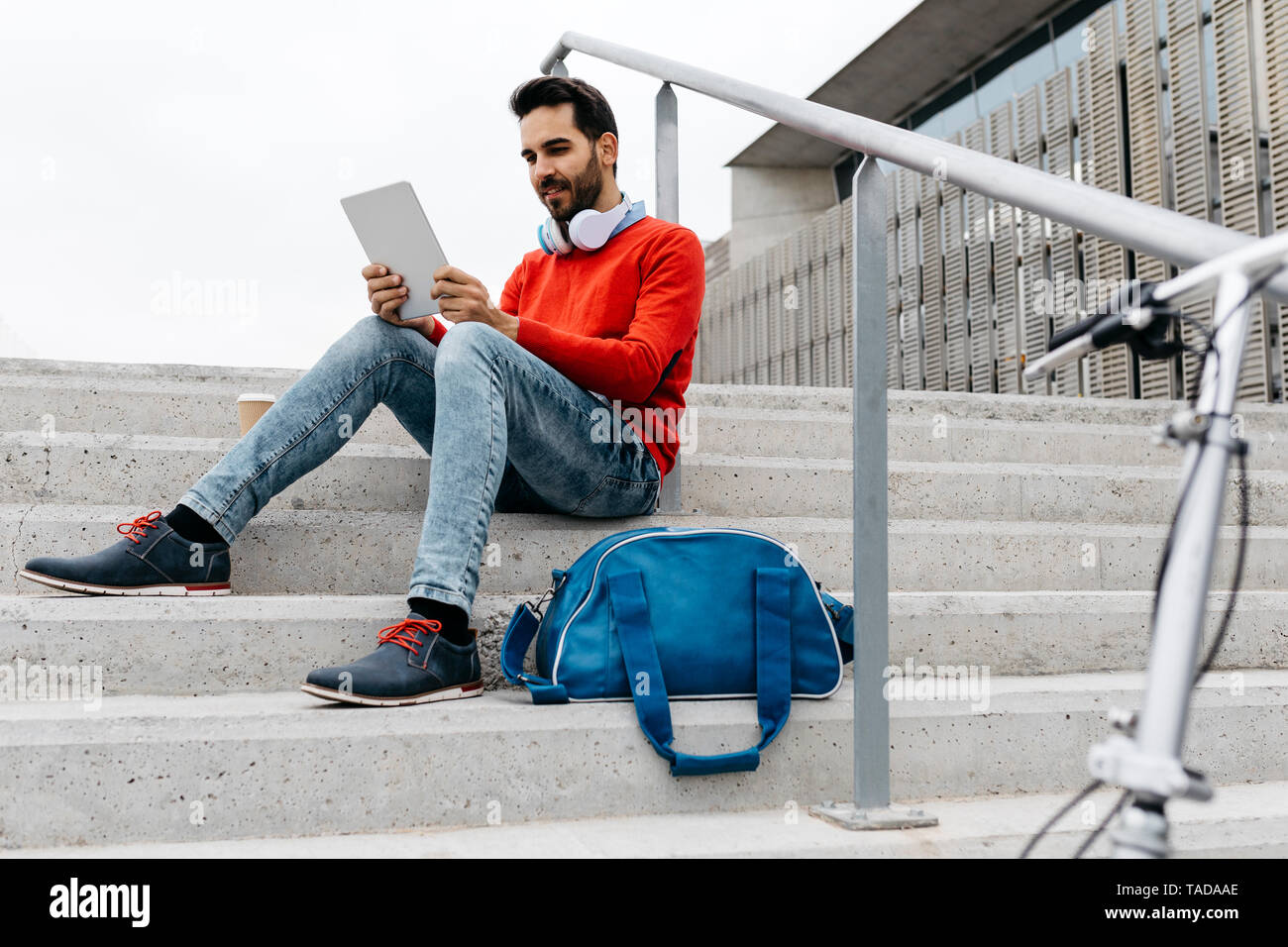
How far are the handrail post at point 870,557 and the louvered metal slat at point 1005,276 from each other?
20.1 feet

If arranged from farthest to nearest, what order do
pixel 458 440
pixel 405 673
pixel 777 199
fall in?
pixel 777 199 < pixel 458 440 < pixel 405 673

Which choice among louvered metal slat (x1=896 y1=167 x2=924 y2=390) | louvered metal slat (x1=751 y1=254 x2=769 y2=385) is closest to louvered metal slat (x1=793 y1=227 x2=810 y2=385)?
louvered metal slat (x1=751 y1=254 x2=769 y2=385)

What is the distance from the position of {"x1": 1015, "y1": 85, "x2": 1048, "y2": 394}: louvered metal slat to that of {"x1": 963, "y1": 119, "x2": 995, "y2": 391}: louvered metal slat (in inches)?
16.4

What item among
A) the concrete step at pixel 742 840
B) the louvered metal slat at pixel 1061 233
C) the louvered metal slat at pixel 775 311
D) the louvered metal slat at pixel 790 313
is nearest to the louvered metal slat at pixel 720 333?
the louvered metal slat at pixel 775 311

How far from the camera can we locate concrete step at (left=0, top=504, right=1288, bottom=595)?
5.86 ft

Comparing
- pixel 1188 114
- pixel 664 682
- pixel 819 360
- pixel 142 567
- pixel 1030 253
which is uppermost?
pixel 1188 114

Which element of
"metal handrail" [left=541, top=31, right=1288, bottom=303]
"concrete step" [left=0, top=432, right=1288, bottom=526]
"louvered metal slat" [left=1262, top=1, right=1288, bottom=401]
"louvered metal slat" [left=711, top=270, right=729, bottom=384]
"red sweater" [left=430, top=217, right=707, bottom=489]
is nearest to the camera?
"metal handrail" [left=541, top=31, right=1288, bottom=303]

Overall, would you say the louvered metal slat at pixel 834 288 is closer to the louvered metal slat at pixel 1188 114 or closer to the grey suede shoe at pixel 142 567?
the louvered metal slat at pixel 1188 114

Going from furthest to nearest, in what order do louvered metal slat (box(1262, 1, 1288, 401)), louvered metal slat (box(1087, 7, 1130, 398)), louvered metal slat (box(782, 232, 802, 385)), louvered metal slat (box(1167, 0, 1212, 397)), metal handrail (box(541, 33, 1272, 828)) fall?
louvered metal slat (box(782, 232, 802, 385)) → louvered metal slat (box(1087, 7, 1130, 398)) → louvered metal slat (box(1167, 0, 1212, 397)) → louvered metal slat (box(1262, 1, 1288, 401)) → metal handrail (box(541, 33, 1272, 828))

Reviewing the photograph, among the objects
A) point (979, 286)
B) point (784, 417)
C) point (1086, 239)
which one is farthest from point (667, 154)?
point (979, 286)

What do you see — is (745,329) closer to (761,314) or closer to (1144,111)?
(761,314)

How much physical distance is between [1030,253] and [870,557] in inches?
247

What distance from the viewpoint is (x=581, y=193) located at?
2082mm

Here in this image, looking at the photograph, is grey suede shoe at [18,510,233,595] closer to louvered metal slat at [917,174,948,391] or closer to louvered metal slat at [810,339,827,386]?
louvered metal slat at [917,174,948,391]
